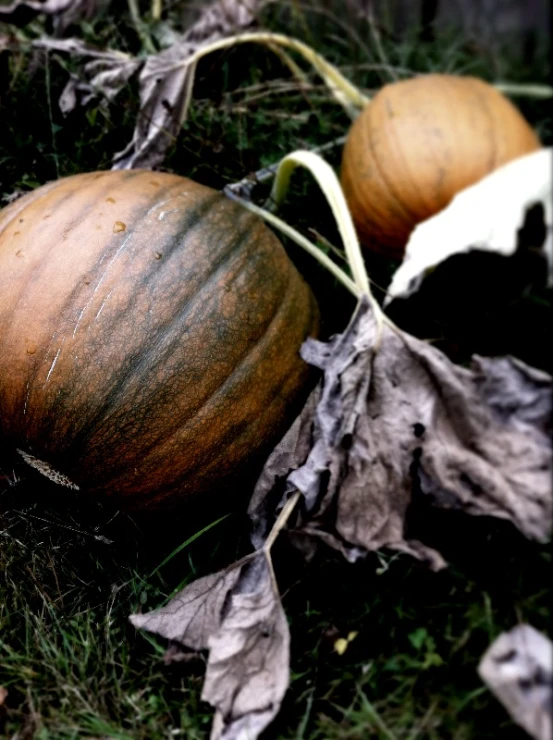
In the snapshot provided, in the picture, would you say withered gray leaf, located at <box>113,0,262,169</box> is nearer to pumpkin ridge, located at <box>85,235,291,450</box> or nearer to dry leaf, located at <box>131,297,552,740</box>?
pumpkin ridge, located at <box>85,235,291,450</box>

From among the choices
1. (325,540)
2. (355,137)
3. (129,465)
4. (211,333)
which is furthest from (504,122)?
(129,465)

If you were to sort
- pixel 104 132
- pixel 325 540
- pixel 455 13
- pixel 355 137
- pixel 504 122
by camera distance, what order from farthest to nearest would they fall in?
pixel 455 13 < pixel 104 132 < pixel 355 137 < pixel 504 122 < pixel 325 540

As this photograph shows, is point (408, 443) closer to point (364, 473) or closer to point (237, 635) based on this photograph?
point (364, 473)

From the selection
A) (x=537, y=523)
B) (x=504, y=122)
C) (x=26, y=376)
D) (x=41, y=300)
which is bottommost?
(x=537, y=523)

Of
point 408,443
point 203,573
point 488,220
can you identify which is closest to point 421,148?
point 488,220

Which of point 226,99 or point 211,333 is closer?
point 211,333

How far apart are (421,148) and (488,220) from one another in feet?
1.87

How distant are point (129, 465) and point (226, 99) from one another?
1564 mm

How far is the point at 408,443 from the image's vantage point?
1602 millimetres

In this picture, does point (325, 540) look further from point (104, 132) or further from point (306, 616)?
point (104, 132)

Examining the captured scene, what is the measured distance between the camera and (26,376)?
1.64 meters

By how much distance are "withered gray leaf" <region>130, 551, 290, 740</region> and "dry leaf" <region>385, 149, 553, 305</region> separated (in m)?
0.79

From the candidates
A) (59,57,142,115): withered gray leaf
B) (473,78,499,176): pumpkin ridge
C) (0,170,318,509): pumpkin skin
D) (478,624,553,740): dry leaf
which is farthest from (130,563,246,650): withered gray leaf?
(59,57,142,115): withered gray leaf

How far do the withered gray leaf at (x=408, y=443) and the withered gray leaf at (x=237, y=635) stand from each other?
188 millimetres
